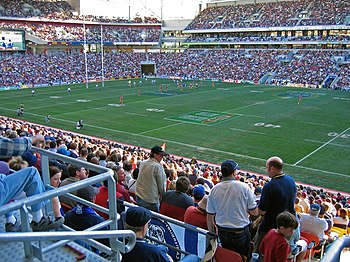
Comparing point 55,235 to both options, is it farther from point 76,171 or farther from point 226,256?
point 76,171

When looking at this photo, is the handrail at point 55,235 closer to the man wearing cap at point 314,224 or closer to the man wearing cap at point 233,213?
the man wearing cap at point 233,213

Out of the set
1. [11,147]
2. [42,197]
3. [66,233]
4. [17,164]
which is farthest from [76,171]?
[66,233]

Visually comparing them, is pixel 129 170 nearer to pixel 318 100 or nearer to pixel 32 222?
pixel 32 222

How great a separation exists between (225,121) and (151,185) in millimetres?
25297

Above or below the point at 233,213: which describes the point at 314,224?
below

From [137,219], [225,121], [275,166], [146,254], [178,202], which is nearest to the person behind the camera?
[146,254]

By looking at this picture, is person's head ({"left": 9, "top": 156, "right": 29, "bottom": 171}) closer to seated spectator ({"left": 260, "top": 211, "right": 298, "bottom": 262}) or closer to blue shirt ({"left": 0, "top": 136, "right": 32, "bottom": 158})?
blue shirt ({"left": 0, "top": 136, "right": 32, "bottom": 158})

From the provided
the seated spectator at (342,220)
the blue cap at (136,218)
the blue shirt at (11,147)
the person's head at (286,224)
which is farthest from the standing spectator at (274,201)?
the seated spectator at (342,220)

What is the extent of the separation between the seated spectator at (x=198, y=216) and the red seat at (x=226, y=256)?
0.71 meters

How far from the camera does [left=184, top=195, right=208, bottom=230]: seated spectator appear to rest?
17.4 feet

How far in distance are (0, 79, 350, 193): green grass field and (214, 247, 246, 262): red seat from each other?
14792mm

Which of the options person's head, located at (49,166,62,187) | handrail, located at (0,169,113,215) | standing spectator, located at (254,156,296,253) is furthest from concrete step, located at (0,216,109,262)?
standing spectator, located at (254,156,296,253)

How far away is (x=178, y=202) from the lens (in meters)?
5.79

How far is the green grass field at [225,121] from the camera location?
22031 millimetres
